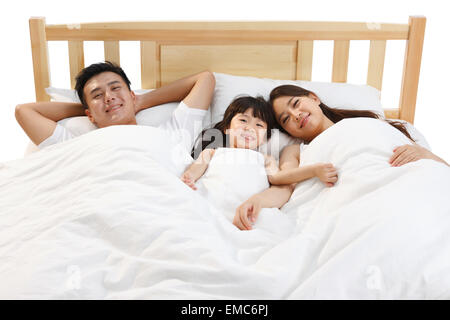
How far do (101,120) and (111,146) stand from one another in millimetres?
409

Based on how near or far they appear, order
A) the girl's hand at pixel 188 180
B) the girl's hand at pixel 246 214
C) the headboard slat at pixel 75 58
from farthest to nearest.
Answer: the headboard slat at pixel 75 58 < the girl's hand at pixel 188 180 < the girl's hand at pixel 246 214

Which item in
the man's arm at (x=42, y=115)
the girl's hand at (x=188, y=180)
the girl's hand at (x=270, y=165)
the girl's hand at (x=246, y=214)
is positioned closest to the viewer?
the girl's hand at (x=246, y=214)

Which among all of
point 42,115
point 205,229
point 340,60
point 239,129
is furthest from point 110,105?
point 340,60

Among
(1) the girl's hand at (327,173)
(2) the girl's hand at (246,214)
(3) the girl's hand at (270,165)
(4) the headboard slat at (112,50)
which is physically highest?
(4) the headboard slat at (112,50)

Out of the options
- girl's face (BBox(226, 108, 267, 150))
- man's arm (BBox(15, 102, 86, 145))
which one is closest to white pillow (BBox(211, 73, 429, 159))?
girl's face (BBox(226, 108, 267, 150))

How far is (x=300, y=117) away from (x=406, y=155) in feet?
1.64

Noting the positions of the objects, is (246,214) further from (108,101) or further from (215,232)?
(108,101)

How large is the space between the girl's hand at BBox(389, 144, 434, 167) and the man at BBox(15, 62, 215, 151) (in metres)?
0.88

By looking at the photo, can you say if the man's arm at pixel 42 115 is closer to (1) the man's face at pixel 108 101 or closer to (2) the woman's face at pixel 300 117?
(1) the man's face at pixel 108 101

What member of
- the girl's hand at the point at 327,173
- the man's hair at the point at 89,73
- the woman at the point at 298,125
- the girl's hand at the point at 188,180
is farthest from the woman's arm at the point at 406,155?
the man's hair at the point at 89,73

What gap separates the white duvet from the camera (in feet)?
3.45

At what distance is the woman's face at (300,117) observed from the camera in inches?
72.9

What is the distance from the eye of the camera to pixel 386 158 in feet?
4.90

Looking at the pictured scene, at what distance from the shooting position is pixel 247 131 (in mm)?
1828
